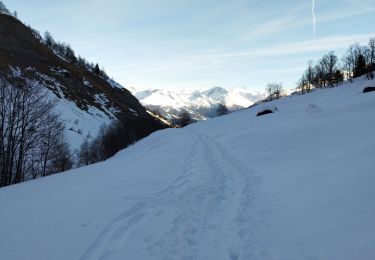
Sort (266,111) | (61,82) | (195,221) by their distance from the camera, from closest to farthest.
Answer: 1. (195,221)
2. (266,111)
3. (61,82)

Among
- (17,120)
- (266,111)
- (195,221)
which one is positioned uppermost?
(266,111)

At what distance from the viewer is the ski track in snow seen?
6.30 metres

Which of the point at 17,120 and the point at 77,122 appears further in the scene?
the point at 77,122

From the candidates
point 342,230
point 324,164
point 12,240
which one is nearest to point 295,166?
point 324,164

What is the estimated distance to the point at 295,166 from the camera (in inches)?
514

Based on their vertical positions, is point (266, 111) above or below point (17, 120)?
above

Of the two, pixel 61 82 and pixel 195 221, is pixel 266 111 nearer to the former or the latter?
pixel 195 221

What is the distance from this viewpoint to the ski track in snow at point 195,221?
6301 mm

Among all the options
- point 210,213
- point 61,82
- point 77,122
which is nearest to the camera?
point 210,213

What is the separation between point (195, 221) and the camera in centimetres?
800

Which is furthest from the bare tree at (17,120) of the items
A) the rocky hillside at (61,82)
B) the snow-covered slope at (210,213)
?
the rocky hillside at (61,82)

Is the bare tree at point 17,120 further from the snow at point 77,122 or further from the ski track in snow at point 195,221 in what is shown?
the snow at point 77,122

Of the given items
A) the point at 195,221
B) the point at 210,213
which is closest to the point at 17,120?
the point at 210,213

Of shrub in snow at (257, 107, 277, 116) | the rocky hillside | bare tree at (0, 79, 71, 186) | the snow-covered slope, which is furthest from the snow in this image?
the snow-covered slope
